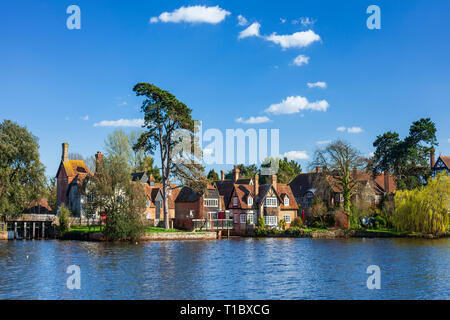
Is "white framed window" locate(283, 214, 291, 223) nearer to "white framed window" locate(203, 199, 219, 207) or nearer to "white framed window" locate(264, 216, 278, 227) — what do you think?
"white framed window" locate(264, 216, 278, 227)

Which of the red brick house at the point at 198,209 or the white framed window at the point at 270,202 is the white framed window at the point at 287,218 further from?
the red brick house at the point at 198,209

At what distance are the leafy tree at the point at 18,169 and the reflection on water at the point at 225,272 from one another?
17133 mm

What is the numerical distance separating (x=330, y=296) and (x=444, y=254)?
2073 cm

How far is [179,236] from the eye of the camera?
59844 mm

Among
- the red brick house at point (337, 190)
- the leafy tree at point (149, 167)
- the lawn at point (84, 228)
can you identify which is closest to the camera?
the lawn at point (84, 228)

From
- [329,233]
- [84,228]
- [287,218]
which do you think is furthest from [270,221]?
[84,228]

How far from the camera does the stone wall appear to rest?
186ft

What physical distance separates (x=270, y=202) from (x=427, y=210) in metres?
22.6

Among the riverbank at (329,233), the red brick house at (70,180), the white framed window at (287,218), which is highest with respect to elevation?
the red brick house at (70,180)

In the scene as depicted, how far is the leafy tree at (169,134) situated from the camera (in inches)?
2403

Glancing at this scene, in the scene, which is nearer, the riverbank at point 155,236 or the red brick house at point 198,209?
the riverbank at point 155,236

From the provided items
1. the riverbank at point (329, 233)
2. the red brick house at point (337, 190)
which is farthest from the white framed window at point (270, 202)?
the red brick house at point (337, 190)
